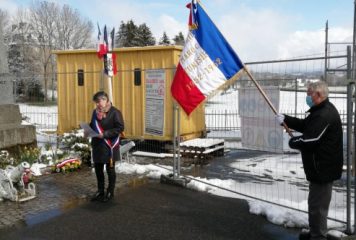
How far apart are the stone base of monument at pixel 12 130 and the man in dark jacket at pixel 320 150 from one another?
269 inches

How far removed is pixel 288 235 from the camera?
511 centimetres

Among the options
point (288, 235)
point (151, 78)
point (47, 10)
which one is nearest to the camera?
point (288, 235)

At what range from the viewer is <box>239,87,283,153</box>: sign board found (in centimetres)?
597

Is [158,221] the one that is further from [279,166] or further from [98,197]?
[279,166]

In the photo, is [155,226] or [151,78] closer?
[155,226]

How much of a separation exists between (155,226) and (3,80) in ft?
19.7

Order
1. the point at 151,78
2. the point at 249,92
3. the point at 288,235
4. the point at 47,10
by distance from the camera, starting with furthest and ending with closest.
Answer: the point at 47,10, the point at 151,78, the point at 249,92, the point at 288,235

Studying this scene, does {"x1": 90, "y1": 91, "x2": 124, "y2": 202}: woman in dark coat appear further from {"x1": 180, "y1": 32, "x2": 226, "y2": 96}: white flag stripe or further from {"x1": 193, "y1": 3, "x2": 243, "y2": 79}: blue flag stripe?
{"x1": 193, "y1": 3, "x2": 243, "y2": 79}: blue flag stripe

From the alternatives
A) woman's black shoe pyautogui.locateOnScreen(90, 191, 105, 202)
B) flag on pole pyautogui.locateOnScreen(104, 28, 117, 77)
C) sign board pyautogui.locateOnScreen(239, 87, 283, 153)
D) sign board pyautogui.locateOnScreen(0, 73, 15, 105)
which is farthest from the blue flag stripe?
sign board pyautogui.locateOnScreen(0, 73, 15, 105)

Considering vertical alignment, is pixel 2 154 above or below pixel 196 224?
above

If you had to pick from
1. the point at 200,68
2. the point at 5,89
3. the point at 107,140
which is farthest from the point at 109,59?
the point at 200,68

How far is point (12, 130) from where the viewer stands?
9258 millimetres

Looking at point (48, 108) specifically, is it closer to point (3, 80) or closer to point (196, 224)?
point (3, 80)

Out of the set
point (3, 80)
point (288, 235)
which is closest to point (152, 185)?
point (288, 235)
